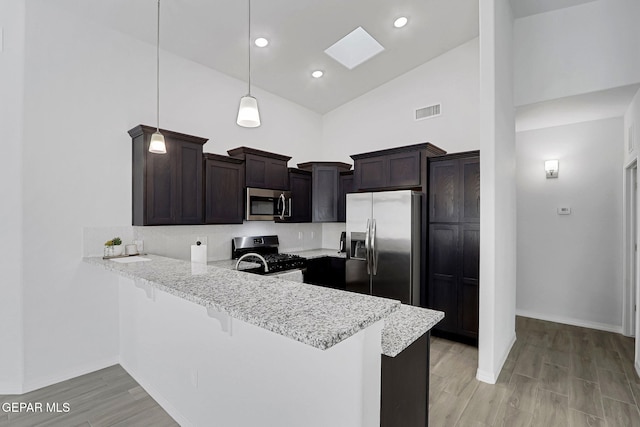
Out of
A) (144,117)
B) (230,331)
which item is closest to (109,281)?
(144,117)

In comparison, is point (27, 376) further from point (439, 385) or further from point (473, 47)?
point (473, 47)

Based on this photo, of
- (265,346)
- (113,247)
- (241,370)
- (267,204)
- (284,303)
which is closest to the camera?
(284,303)

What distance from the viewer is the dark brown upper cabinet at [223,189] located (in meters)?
3.63

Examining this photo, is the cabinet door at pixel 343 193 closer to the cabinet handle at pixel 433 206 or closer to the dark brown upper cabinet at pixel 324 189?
the dark brown upper cabinet at pixel 324 189

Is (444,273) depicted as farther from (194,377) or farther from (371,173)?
(194,377)

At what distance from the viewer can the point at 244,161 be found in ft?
13.1

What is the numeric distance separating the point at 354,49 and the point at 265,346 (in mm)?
4196

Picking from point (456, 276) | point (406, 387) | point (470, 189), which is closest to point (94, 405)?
point (406, 387)

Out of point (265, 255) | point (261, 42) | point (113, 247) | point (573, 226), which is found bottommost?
point (265, 255)

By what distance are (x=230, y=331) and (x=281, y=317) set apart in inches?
33.5

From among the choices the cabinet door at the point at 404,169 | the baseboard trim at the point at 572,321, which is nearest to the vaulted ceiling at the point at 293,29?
the cabinet door at the point at 404,169

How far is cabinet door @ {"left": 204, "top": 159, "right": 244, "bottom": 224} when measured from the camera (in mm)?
3641

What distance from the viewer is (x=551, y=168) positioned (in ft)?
14.5

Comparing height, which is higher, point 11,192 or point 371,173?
point 371,173
